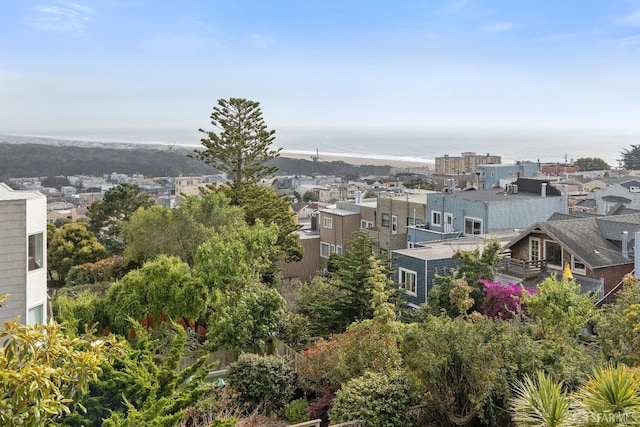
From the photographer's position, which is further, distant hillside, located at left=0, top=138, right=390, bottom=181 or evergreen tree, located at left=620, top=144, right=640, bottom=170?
evergreen tree, located at left=620, top=144, right=640, bottom=170

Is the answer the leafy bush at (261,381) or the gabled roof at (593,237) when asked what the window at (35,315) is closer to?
the leafy bush at (261,381)

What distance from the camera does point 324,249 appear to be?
1421 inches

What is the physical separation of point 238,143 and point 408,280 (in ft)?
53.3

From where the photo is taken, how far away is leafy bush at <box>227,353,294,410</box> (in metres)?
15.0

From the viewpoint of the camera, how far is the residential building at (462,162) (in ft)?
355

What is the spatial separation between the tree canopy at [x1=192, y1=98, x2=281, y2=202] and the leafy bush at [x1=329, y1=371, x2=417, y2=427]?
23.4 m

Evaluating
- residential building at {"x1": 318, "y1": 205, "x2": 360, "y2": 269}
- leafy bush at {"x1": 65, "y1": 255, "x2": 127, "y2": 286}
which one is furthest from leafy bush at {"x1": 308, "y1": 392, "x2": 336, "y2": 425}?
residential building at {"x1": 318, "y1": 205, "x2": 360, "y2": 269}

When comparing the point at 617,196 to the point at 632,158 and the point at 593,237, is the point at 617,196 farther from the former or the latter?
the point at 632,158

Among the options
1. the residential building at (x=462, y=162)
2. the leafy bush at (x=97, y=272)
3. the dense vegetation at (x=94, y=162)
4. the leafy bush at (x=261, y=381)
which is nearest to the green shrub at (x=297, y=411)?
the leafy bush at (x=261, y=381)

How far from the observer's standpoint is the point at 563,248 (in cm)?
2059

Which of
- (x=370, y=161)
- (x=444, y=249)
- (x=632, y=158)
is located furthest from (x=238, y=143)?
(x=370, y=161)

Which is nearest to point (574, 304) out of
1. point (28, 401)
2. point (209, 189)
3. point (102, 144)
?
point (28, 401)

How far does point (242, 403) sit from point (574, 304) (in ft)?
27.3

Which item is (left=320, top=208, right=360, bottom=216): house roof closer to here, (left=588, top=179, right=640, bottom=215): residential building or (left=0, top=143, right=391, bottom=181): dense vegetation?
(left=588, top=179, right=640, bottom=215): residential building
